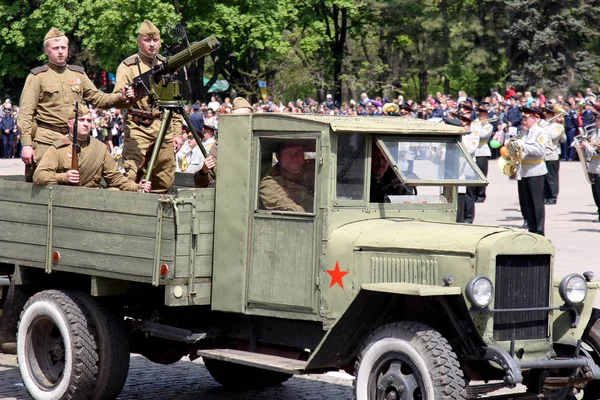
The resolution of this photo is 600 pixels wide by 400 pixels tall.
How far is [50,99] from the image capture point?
9.89 m

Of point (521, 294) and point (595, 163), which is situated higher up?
point (595, 163)

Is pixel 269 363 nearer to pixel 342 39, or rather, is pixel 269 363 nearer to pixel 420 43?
pixel 342 39

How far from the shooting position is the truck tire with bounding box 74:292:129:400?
8406 mm

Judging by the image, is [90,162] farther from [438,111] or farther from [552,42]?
[552,42]

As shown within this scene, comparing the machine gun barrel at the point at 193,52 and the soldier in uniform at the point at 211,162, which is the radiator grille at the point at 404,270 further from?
the machine gun barrel at the point at 193,52

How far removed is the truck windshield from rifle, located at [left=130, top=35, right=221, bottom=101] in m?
1.87

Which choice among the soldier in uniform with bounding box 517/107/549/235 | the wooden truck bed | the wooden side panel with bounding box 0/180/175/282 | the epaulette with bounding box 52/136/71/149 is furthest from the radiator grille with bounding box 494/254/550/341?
the soldier in uniform with bounding box 517/107/549/235

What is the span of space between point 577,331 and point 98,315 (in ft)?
10.7

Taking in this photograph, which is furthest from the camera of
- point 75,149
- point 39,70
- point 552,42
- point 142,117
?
point 552,42

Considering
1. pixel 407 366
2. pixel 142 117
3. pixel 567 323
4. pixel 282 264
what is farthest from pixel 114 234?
pixel 567 323

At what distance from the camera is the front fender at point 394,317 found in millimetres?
6812

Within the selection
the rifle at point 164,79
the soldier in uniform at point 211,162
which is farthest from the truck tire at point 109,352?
the rifle at point 164,79

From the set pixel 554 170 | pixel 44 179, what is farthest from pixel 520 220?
pixel 44 179

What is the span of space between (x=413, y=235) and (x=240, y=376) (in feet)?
8.54
